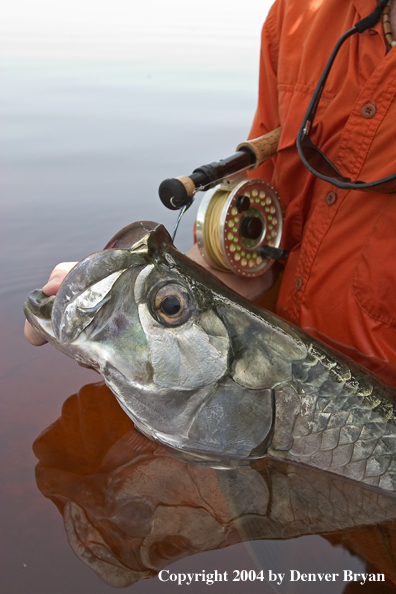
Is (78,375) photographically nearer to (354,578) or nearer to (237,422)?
(237,422)

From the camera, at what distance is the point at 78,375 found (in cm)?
226

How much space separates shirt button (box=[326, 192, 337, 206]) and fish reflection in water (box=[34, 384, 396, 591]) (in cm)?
110

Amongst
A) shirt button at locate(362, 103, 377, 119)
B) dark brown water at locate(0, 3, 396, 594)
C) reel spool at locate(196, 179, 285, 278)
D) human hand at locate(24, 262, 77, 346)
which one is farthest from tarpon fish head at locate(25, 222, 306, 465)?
shirt button at locate(362, 103, 377, 119)

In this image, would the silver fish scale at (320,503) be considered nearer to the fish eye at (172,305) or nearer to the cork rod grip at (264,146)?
the fish eye at (172,305)

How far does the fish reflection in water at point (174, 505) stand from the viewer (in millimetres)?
1553

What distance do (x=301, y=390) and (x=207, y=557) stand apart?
544 mm

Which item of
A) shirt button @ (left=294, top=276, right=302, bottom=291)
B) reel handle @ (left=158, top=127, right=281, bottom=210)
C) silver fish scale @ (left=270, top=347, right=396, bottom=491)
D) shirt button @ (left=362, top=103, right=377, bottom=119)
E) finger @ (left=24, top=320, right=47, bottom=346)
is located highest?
shirt button @ (left=362, top=103, right=377, bottom=119)

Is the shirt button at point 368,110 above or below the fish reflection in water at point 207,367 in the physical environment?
above

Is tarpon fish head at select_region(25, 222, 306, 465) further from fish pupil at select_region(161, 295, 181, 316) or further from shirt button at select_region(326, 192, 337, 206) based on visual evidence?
shirt button at select_region(326, 192, 337, 206)

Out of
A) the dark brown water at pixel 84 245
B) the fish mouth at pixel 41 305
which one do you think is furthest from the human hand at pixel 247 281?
the fish mouth at pixel 41 305

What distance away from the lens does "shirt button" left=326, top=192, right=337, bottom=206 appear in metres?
2.31

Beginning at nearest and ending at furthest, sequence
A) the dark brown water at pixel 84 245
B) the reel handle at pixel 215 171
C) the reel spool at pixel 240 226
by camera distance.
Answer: the dark brown water at pixel 84 245 < the reel handle at pixel 215 171 < the reel spool at pixel 240 226

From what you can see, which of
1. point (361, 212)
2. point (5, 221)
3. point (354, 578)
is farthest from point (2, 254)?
point (354, 578)

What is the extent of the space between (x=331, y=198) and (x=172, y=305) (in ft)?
3.50
